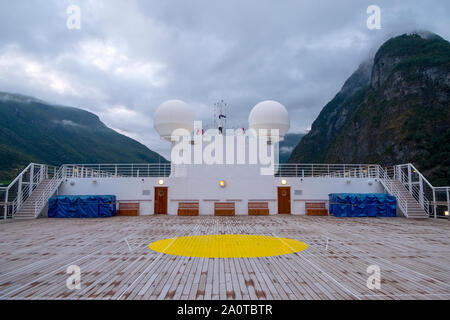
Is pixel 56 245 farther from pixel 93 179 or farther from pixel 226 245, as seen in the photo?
pixel 93 179

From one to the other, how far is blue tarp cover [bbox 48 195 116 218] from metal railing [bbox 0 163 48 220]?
4.96ft

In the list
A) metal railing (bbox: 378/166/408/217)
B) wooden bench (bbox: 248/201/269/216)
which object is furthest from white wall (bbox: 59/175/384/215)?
metal railing (bbox: 378/166/408/217)

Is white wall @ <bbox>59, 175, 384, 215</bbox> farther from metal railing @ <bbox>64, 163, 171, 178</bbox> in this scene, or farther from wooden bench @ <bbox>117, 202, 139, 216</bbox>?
metal railing @ <bbox>64, 163, 171, 178</bbox>

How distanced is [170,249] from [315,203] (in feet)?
38.7

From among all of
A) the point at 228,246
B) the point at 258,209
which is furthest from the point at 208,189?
the point at 228,246

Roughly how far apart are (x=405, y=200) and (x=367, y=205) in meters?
2.18

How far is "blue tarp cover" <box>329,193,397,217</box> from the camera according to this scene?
14984 mm

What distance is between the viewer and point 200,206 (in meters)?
16.2

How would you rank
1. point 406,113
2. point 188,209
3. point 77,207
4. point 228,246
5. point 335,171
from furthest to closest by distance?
point 406,113, point 335,171, point 188,209, point 77,207, point 228,246

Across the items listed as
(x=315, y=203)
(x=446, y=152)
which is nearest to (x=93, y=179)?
(x=315, y=203)

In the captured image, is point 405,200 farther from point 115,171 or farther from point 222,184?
point 115,171

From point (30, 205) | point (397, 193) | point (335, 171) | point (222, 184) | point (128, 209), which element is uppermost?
point (335, 171)

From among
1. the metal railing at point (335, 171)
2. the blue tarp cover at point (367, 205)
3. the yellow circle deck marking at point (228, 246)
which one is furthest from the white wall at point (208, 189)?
the yellow circle deck marking at point (228, 246)

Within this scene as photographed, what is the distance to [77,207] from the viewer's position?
14.9m
